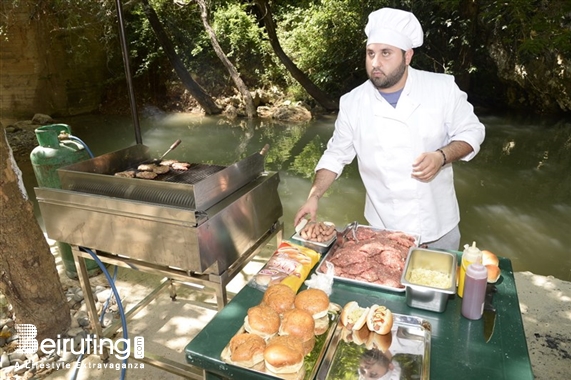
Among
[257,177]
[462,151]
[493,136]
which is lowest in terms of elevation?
[493,136]

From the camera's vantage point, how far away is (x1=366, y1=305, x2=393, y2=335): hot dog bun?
150cm

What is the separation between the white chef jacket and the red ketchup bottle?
95 centimetres

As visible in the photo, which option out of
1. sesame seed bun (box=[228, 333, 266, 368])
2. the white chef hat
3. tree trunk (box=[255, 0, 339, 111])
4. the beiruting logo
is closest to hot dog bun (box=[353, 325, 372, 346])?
sesame seed bun (box=[228, 333, 266, 368])

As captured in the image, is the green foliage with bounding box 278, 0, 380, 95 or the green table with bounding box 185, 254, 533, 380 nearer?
the green table with bounding box 185, 254, 533, 380

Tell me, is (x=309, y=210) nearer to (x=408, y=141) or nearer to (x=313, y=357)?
(x=408, y=141)

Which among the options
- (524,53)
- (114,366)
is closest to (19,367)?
(114,366)

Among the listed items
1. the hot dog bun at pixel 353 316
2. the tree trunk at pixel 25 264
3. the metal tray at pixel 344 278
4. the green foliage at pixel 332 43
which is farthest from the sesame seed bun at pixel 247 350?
the green foliage at pixel 332 43

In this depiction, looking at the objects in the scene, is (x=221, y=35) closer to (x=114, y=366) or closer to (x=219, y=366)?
(x=114, y=366)

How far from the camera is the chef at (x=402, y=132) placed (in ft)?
7.42

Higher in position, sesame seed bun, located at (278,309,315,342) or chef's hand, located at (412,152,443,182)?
chef's hand, located at (412,152,443,182)

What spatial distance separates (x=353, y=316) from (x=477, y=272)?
51 centimetres

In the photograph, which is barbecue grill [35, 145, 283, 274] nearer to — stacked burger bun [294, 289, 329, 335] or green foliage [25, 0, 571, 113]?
stacked burger bun [294, 289, 329, 335]

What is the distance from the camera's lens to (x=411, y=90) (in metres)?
2.42

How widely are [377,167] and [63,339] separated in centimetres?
271
